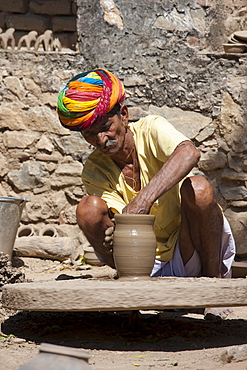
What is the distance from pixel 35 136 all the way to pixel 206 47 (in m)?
1.93

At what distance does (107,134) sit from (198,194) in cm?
66

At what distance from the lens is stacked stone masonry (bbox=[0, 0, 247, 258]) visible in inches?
202

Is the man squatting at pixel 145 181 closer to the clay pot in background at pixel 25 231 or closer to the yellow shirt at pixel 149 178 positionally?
the yellow shirt at pixel 149 178

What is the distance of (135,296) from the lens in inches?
85.8

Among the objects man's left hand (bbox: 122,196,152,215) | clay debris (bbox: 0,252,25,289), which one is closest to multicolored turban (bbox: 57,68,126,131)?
man's left hand (bbox: 122,196,152,215)

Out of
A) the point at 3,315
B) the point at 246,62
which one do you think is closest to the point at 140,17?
the point at 246,62

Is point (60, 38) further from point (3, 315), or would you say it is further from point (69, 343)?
point (69, 343)

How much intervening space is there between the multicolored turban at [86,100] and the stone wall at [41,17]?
11.0 feet

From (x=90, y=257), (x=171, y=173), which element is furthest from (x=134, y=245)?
(x=90, y=257)

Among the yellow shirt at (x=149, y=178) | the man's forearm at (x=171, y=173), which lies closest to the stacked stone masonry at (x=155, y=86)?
the yellow shirt at (x=149, y=178)

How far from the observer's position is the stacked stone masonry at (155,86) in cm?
512

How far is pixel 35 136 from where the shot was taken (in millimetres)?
5348

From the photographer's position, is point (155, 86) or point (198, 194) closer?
point (198, 194)

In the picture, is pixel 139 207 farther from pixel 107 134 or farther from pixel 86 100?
pixel 86 100
